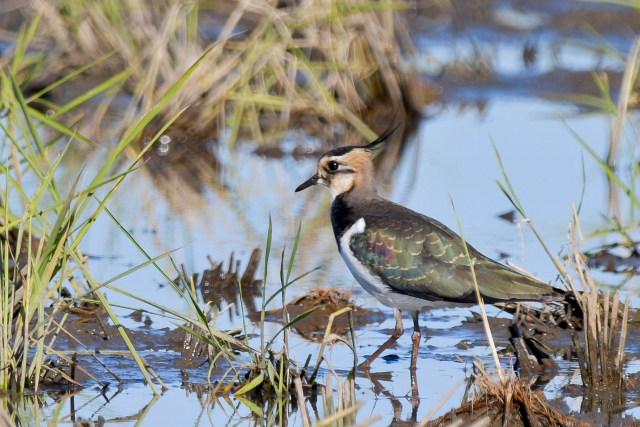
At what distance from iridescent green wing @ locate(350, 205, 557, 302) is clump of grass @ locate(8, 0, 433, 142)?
406 centimetres

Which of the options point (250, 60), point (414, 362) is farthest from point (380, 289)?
point (250, 60)

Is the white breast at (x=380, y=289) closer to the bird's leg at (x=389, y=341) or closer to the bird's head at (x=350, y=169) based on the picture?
the bird's leg at (x=389, y=341)

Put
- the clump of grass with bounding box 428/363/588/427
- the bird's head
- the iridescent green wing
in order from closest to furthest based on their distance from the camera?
the clump of grass with bounding box 428/363/588/427 < the iridescent green wing < the bird's head

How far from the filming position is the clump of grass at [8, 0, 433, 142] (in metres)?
10.2

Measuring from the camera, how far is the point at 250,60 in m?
10.0

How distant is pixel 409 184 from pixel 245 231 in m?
1.99

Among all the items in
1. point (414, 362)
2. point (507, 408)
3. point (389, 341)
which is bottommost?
point (507, 408)

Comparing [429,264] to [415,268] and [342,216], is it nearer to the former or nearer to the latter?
[415,268]

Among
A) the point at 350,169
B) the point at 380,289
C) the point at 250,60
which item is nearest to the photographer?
the point at 380,289

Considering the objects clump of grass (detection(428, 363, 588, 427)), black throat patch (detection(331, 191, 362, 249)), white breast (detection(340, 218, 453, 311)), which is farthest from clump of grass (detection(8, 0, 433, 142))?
clump of grass (detection(428, 363, 588, 427))

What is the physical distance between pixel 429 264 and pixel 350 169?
1.00 metres

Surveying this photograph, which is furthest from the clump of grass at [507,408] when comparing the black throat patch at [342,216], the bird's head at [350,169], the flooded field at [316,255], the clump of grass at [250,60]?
the clump of grass at [250,60]

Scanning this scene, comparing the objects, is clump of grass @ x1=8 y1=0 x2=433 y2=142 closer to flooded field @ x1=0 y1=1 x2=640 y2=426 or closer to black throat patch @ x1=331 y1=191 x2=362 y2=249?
flooded field @ x1=0 y1=1 x2=640 y2=426

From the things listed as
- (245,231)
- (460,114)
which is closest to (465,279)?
(245,231)
